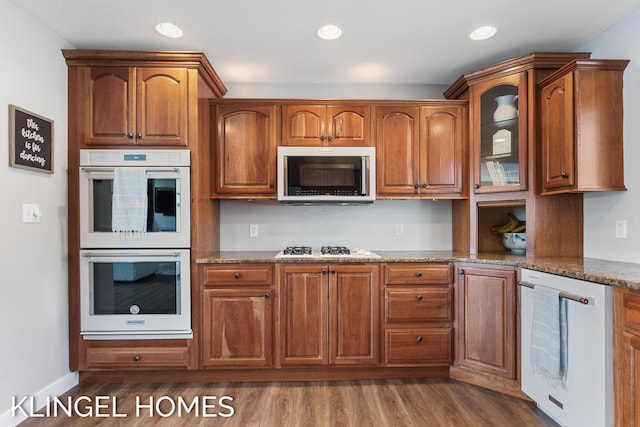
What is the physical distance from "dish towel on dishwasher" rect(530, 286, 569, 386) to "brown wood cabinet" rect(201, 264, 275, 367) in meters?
1.67

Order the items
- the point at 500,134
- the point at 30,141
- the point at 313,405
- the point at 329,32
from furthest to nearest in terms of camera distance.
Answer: the point at 500,134 → the point at 329,32 → the point at 313,405 → the point at 30,141

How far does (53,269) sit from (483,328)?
296 centimetres

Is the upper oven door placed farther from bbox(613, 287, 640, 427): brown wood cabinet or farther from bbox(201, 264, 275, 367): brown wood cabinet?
bbox(613, 287, 640, 427): brown wood cabinet

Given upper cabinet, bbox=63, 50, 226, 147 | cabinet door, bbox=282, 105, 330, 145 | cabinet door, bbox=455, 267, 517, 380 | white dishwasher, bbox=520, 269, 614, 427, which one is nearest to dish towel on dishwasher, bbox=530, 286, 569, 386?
white dishwasher, bbox=520, 269, 614, 427

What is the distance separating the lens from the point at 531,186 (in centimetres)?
235

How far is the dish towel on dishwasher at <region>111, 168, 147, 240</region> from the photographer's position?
88.0 inches

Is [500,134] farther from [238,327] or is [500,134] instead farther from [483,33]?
[238,327]

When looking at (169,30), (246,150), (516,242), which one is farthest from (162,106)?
(516,242)

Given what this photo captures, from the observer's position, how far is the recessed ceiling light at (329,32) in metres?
2.13

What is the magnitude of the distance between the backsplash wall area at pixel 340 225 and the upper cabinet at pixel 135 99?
0.87 metres

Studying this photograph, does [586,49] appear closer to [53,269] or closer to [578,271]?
[578,271]

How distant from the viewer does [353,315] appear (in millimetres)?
2379

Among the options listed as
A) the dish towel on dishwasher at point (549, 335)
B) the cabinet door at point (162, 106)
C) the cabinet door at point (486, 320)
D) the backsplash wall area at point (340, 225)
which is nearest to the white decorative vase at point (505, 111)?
the backsplash wall area at point (340, 225)

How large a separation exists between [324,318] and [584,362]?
1488mm
